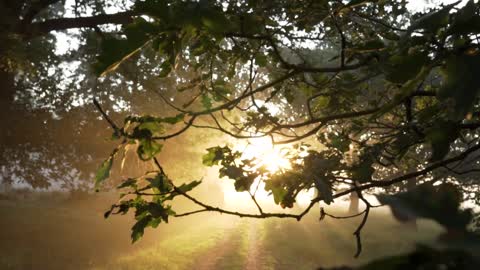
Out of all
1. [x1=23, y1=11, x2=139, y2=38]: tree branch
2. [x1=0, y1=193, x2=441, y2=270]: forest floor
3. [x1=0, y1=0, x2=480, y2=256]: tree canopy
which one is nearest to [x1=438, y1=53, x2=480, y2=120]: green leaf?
[x1=0, y1=0, x2=480, y2=256]: tree canopy

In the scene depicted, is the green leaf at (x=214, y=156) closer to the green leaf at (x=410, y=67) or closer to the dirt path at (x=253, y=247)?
the green leaf at (x=410, y=67)

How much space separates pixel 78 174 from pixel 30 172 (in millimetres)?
3515

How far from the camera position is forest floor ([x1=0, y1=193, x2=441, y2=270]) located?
14.0m

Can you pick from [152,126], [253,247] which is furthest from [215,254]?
[152,126]

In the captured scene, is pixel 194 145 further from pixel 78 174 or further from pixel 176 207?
pixel 176 207

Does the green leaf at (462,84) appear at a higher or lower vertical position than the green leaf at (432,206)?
higher

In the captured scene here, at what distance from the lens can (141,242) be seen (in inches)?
709

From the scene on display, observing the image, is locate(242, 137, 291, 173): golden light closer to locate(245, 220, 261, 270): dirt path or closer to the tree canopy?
the tree canopy

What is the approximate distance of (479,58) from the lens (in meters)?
0.74

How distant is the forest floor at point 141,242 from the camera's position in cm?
1399

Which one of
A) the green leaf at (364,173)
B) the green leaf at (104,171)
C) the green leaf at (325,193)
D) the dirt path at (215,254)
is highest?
the green leaf at (364,173)

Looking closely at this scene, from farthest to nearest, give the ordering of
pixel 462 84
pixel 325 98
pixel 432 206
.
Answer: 1. pixel 325 98
2. pixel 462 84
3. pixel 432 206

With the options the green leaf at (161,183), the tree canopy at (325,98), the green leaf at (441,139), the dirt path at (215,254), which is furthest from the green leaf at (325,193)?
the dirt path at (215,254)

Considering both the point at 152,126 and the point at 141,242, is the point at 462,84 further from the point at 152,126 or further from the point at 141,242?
the point at 141,242
